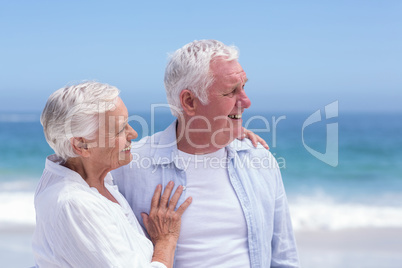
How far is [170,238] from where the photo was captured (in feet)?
6.90

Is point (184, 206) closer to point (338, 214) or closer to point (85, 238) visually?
point (85, 238)

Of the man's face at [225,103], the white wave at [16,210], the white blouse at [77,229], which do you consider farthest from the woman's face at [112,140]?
the white wave at [16,210]

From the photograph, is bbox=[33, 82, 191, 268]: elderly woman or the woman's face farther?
the woman's face

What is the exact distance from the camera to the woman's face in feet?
6.07

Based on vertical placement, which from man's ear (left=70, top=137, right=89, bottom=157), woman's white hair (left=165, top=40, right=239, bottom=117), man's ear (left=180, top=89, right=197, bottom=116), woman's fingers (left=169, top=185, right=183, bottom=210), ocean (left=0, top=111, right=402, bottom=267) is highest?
woman's white hair (left=165, top=40, right=239, bottom=117)

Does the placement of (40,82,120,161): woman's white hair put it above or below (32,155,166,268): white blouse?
above

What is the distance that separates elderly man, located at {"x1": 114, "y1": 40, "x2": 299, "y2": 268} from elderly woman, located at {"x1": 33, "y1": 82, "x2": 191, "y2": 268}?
0.25 meters

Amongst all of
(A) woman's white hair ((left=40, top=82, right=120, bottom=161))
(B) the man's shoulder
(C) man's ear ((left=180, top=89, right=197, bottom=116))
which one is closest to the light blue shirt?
(B) the man's shoulder

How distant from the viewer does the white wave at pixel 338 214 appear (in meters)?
7.13

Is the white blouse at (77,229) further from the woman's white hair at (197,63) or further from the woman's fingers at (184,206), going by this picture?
the woman's white hair at (197,63)

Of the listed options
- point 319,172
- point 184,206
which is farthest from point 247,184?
point 319,172

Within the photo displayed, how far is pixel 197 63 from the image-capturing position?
2.23 m

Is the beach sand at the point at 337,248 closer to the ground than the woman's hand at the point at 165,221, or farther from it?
closer to the ground

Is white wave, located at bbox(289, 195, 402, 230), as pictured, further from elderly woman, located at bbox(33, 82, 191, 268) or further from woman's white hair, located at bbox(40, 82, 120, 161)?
woman's white hair, located at bbox(40, 82, 120, 161)
